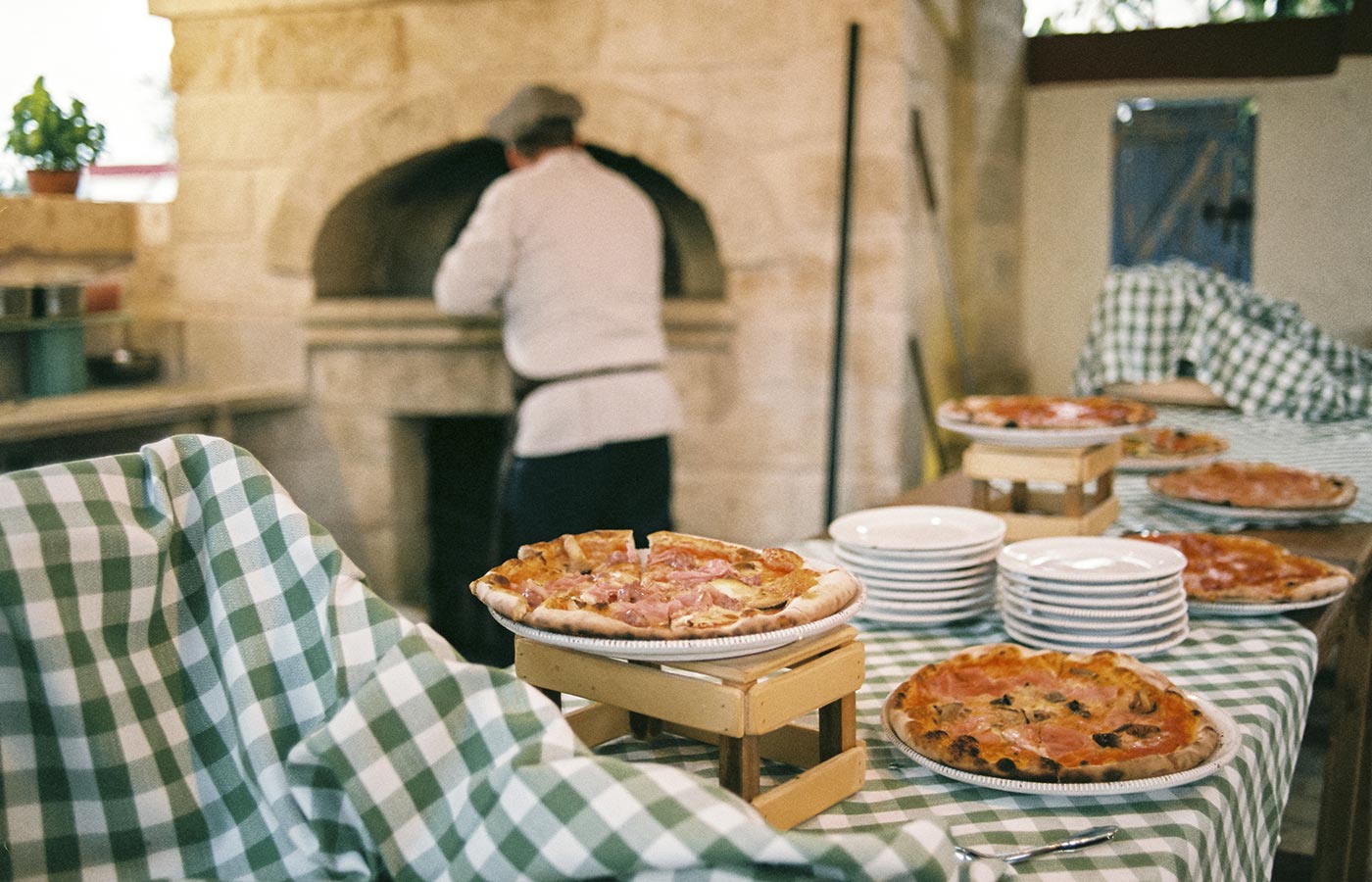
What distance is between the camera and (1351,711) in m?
2.06

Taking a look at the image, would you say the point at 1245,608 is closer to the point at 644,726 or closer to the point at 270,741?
the point at 644,726

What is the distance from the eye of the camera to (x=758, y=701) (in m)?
0.98

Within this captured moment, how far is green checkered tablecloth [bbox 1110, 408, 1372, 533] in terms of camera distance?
2191 mm

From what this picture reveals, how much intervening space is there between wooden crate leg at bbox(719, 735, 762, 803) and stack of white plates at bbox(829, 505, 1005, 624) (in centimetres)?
55

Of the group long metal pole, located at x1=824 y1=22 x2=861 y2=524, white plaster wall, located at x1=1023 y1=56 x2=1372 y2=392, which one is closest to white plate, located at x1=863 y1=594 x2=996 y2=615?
long metal pole, located at x1=824 y1=22 x2=861 y2=524

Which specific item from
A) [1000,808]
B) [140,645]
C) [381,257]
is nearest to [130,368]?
[381,257]

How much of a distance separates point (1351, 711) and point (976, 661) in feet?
3.61

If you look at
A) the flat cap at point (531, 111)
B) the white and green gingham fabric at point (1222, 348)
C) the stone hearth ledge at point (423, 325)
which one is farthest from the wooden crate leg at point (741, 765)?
the stone hearth ledge at point (423, 325)

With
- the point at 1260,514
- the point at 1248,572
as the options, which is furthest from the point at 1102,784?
the point at 1260,514

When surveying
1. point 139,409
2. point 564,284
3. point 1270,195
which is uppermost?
point 1270,195

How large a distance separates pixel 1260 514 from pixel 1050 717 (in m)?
1.11

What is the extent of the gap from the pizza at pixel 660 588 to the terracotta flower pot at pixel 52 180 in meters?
3.23

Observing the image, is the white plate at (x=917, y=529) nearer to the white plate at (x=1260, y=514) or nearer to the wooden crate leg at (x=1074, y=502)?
the wooden crate leg at (x=1074, y=502)

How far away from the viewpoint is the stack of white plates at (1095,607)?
4.78ft
